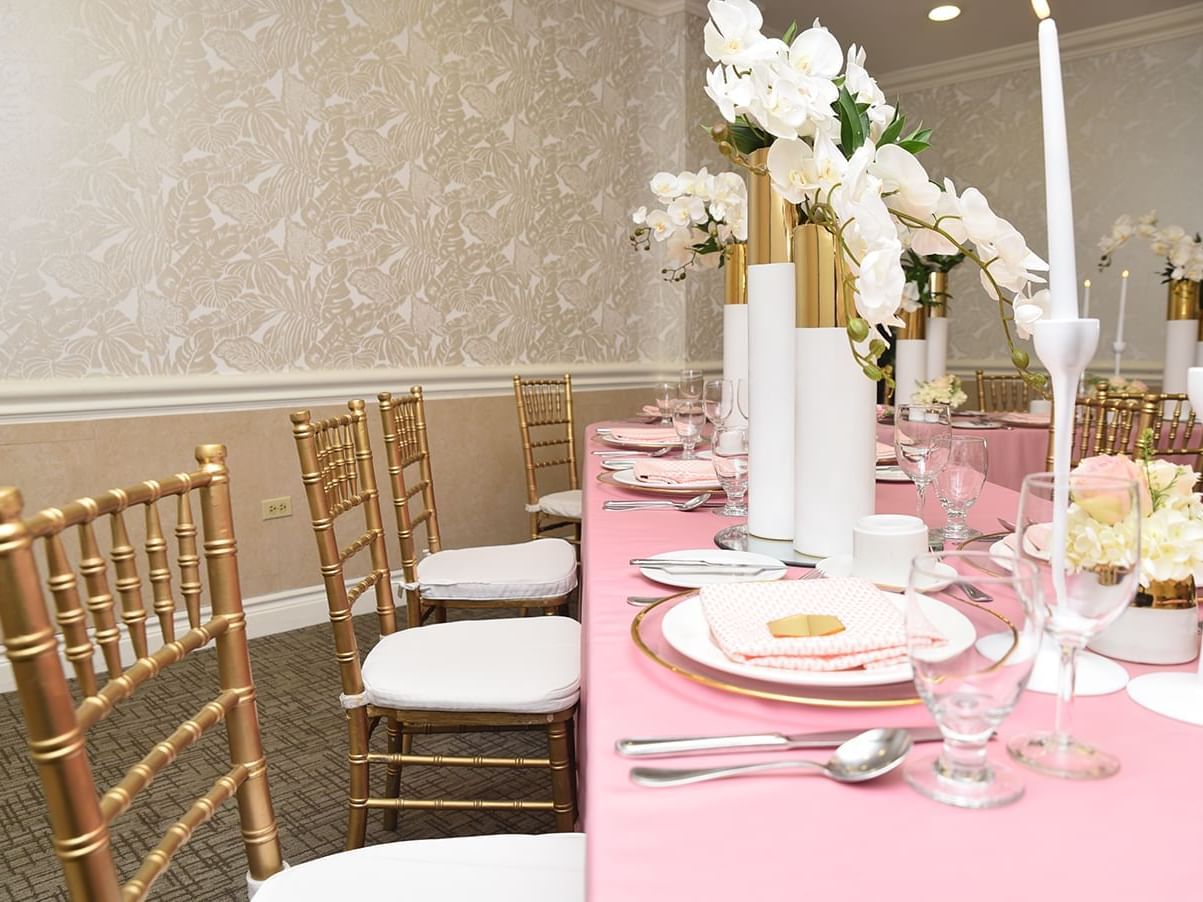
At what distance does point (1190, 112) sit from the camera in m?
4.88

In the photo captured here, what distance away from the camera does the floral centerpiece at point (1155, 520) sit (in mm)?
671

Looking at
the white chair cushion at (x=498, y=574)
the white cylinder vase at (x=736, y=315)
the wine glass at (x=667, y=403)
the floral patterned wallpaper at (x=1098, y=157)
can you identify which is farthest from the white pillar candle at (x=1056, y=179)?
the floral patterned wallpaper at (x=1098, y=157)

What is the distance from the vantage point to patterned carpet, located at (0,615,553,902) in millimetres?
1800

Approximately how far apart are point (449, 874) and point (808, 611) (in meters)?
0.47

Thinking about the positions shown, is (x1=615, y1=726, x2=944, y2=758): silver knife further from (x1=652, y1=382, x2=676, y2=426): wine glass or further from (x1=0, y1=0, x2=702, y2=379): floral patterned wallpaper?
(x1=0, y1=0, x2=702, y2=379): floral patterned wallpaper

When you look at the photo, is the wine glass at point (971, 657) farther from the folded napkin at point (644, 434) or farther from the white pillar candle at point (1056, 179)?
the folded napkin at point (644, 434)

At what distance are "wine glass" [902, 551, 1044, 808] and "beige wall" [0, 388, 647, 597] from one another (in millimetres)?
1959

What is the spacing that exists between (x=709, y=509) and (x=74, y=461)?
221cm

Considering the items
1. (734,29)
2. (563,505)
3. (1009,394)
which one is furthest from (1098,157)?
(734,29)

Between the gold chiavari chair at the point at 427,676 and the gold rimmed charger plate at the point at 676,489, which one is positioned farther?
the gold rimmed charger plate at the point at 676,489

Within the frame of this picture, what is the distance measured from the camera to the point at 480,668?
1.52 meters

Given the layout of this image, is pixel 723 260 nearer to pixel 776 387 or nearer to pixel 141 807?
pixel 776 387

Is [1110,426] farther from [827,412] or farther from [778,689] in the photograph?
[778,689]

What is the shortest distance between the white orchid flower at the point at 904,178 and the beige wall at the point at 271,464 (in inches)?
62.4
